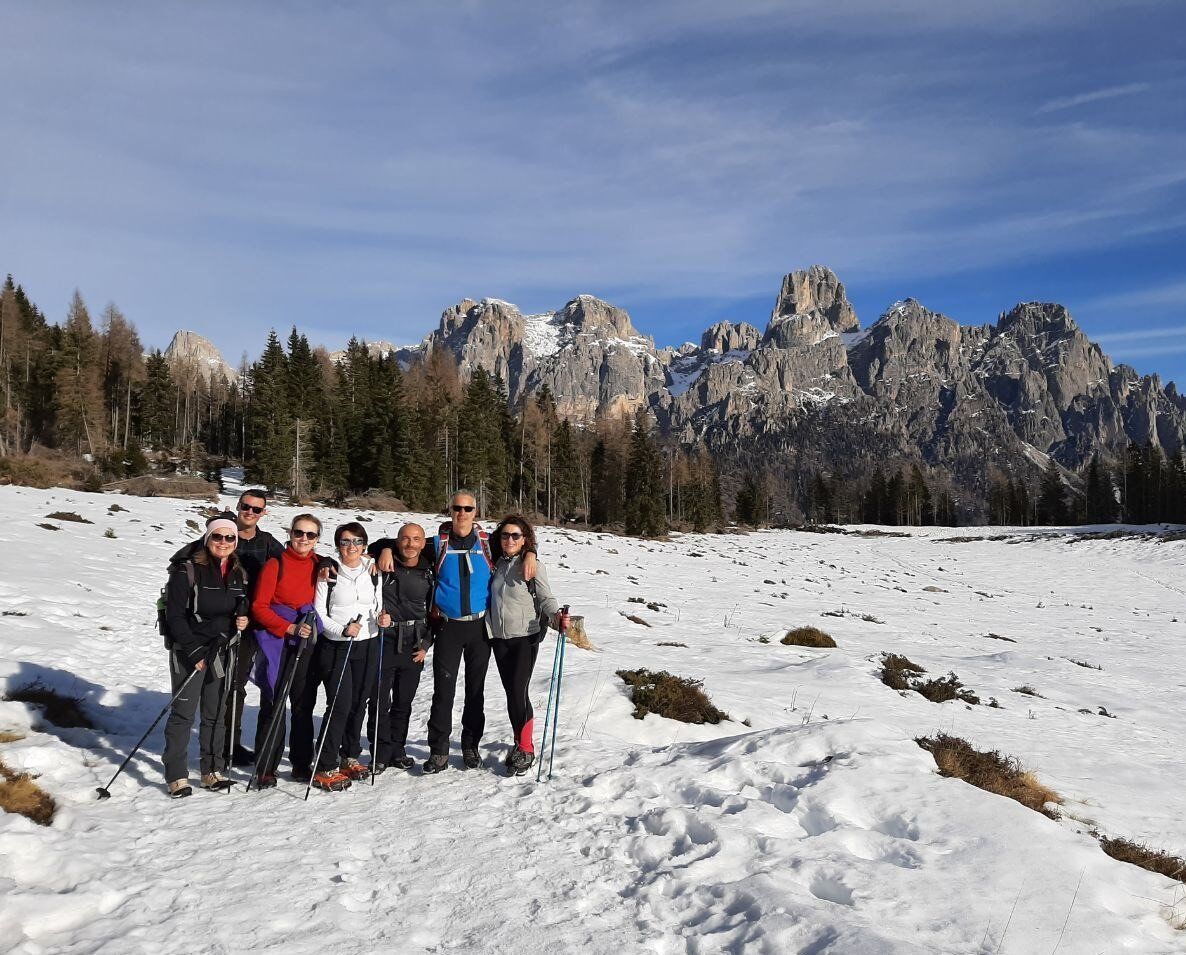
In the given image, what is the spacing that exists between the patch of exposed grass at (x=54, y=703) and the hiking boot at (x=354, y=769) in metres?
3.41

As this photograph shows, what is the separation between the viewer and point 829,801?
6004 millimetres

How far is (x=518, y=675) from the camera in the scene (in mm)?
6891

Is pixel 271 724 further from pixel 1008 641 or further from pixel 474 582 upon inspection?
pixel 1008 641

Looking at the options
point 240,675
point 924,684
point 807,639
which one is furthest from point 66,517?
point 924,684

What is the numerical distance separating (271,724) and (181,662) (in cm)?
99

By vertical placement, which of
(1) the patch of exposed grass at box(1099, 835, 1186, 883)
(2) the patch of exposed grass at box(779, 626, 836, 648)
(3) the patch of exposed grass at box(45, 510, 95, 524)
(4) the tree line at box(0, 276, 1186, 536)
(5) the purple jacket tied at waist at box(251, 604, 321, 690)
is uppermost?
(4) the tree line at box(0, 276, 1186, 536)

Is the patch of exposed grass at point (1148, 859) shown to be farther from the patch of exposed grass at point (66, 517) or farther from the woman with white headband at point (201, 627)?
the patch of exposed grass at point (66, 517)

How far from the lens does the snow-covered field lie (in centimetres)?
416

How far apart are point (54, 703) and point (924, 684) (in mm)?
13371

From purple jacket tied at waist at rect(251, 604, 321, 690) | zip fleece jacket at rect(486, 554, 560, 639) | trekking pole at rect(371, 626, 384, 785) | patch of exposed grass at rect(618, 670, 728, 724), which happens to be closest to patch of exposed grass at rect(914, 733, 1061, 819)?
patch of exposed grass at rect(618, 670, 728, 724)

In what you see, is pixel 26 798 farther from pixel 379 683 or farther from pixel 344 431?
pixel 344 431

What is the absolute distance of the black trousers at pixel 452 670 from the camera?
6.83 meters

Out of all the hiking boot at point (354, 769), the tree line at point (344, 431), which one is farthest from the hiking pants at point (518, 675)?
the tree line at point (344, 431)

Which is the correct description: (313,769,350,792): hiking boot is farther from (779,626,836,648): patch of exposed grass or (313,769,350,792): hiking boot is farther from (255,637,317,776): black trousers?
(779,626,836,648): patch of exposed grass
